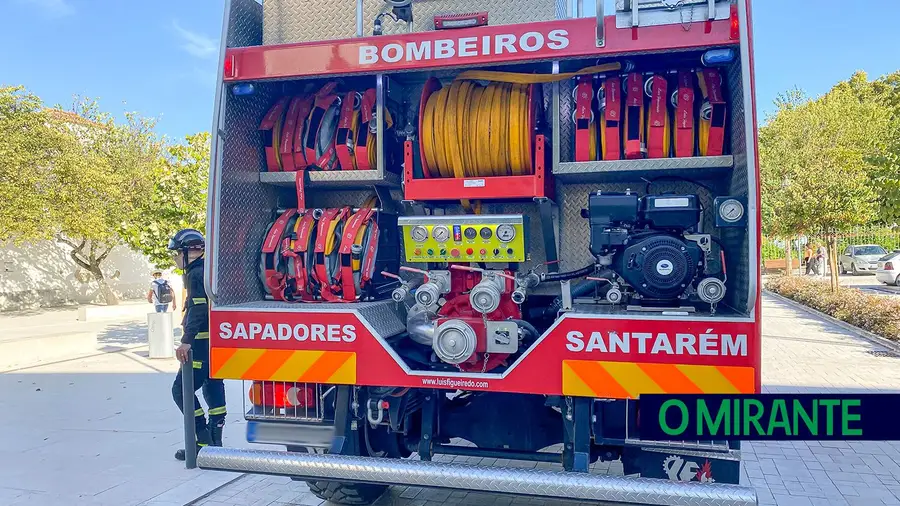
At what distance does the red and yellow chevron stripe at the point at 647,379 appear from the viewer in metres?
3.16

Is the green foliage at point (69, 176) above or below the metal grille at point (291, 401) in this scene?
above

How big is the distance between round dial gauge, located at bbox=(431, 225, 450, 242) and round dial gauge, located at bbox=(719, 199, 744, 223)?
1494mm

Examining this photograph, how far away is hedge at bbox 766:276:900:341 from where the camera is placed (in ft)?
39.8

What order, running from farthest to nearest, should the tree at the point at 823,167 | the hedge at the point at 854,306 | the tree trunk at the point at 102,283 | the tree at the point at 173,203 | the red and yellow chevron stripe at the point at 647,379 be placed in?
the tree trunk at the point at 102,283 < the tree at the point at 823,167 < the hedge at the point at 854,306 < the tree at the point at 173,203 < the red and yellow chevron stripe at the point at 647,379

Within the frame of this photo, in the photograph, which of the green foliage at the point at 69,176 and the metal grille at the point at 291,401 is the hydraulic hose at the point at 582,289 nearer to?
the metal grille at the point at 291,401

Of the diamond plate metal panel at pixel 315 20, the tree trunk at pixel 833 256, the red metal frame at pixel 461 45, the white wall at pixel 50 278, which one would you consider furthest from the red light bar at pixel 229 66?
the white wall at pixel 50 278

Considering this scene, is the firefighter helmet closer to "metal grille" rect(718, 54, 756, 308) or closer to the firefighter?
the firefighter

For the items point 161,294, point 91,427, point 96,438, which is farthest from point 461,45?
point 161,294

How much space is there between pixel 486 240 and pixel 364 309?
2.66 feet

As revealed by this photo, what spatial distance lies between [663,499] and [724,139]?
201 cm

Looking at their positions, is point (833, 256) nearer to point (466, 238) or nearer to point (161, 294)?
point (161, 294)

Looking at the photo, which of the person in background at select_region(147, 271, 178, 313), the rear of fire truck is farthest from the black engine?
the person in background at select_region(147, 271, 178, 313)

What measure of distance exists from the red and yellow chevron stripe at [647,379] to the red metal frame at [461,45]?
5.17 ft

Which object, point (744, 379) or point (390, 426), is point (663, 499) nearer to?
point (744, 379)
